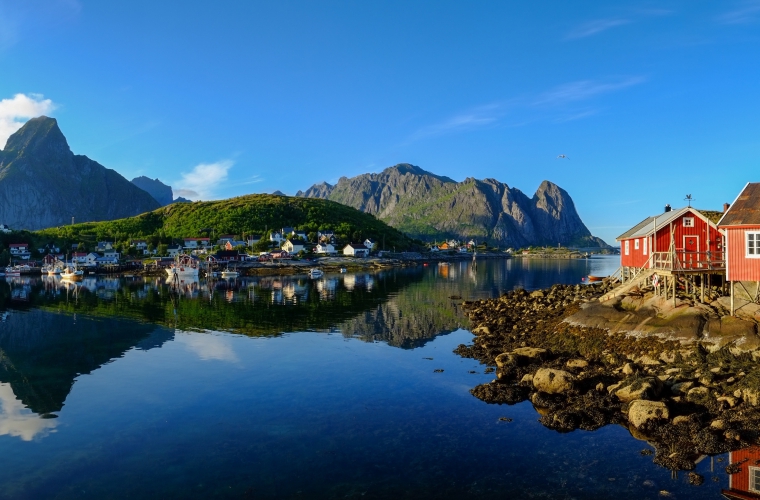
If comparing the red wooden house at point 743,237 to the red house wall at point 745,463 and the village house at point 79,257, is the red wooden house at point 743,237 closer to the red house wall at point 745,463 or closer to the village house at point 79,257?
the red house wall at point 745,463

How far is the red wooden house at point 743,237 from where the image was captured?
23953 mm

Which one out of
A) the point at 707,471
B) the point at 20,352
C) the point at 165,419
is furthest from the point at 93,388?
the point at 707,471

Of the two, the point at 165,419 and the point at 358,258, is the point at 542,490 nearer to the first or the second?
the point at 165,419

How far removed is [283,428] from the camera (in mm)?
18281

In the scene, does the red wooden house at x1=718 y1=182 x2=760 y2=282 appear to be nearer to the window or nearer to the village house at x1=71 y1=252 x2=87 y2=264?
the window

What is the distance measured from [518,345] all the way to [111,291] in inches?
2792

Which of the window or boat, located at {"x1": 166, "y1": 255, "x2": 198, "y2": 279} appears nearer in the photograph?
the window

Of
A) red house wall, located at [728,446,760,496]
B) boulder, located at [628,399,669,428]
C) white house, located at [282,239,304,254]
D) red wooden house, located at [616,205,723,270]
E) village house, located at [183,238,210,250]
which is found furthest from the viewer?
village house, located at [183,238,210,250]

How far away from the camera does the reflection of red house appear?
13.0 metres

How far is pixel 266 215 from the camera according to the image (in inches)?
7805

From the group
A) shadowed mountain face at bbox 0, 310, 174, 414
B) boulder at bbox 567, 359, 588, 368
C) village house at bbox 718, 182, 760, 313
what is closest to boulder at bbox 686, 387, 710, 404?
Result: boulder at bbox 567, 359, 588, 368

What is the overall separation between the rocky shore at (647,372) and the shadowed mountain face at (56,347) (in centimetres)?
2171

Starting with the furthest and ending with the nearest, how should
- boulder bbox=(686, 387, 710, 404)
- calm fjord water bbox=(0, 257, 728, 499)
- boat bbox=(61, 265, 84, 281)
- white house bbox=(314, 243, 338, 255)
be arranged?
white house bbox=(314, 243, 338, 255) → boat bbox=(61, 265, 84, 281) → boulder bbox=(686, 387, 710, 404) → calm fjord water bbox=(0, 257, 728, 499)

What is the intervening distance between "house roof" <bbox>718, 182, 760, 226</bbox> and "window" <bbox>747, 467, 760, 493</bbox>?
14663mm
